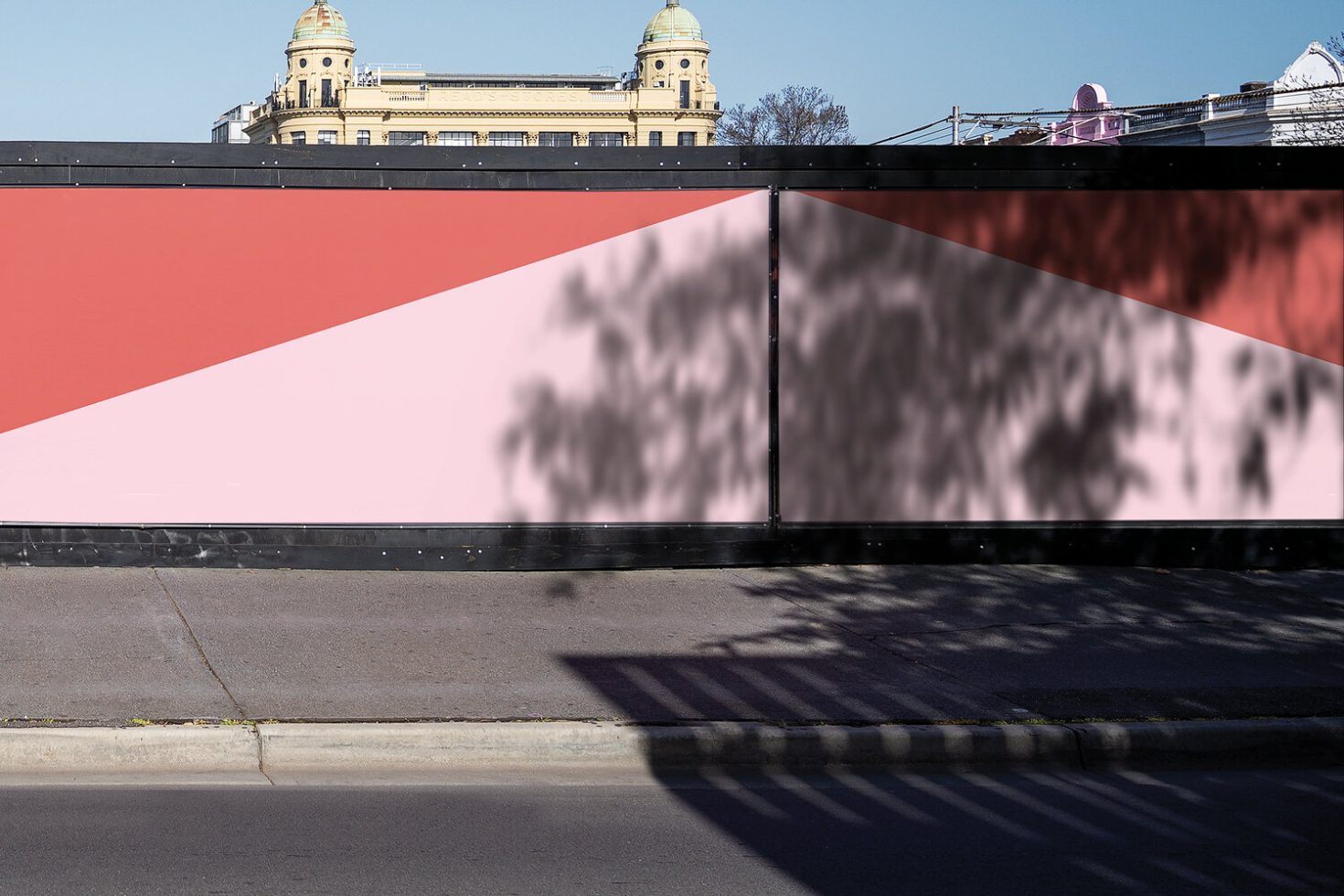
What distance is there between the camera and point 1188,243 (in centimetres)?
1020

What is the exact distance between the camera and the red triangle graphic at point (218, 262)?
31.6 ft

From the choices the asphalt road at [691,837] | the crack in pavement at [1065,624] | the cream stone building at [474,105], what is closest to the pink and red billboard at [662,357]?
the crack in pavement at [1065,624]

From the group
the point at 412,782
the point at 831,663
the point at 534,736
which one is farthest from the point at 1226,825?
the point at 412,782

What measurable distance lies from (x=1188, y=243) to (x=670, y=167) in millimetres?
3742

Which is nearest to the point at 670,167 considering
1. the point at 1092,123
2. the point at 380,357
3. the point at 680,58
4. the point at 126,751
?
the point at 380,357

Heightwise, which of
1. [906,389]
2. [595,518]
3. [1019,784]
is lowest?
[1019,784]

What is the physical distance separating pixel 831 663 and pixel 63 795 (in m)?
3.87

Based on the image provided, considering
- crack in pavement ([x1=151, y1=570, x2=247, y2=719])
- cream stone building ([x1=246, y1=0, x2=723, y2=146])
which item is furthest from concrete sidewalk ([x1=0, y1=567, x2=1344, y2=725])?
cream stone building ([x1=246, y1=0, x2=723, y2=146])

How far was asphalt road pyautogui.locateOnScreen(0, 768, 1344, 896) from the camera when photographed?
16.3 feet

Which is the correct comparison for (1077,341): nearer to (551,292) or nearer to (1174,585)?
(1174,585)

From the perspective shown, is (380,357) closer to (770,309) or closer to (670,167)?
(670,167)

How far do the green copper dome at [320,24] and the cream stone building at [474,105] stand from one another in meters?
0.09

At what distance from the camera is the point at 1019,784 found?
632 cm

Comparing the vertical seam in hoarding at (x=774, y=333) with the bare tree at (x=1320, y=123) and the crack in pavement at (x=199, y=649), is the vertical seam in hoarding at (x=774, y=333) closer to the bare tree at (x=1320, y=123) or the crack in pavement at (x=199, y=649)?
the crack in pavement at (x=199, y=649)
